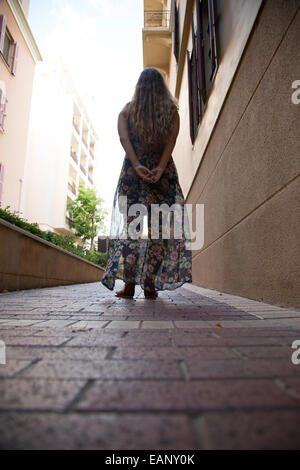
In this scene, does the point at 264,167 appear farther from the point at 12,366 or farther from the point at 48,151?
the point at 48,151

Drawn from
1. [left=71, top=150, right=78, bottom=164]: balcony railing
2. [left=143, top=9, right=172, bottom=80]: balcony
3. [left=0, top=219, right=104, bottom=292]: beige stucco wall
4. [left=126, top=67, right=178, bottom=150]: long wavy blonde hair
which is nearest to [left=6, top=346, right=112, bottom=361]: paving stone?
[left=126, top=67, right=178, bottom=150]: long wavy blonde hair

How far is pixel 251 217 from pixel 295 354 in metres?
1.91

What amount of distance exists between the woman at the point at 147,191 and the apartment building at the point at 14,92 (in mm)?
8824

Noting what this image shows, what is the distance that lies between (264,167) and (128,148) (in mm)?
1280

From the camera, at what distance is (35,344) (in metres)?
1.16

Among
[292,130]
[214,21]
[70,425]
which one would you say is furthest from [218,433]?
[214,21]

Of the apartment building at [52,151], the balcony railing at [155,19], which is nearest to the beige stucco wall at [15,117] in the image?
the balcony railing at [155,19]

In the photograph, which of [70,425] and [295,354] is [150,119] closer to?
[295,354]

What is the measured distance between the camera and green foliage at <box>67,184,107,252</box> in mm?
23688

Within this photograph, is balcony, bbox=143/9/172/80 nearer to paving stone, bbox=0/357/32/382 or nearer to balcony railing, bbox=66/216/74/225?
paving stone, bbox=0/357/32/382

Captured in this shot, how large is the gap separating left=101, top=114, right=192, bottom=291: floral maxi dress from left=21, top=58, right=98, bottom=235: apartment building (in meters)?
17.6

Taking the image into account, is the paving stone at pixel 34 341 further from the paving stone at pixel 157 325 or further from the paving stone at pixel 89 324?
the paving stone at pixel 157 325

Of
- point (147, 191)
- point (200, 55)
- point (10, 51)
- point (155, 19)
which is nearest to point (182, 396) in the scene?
point (147, 191)
